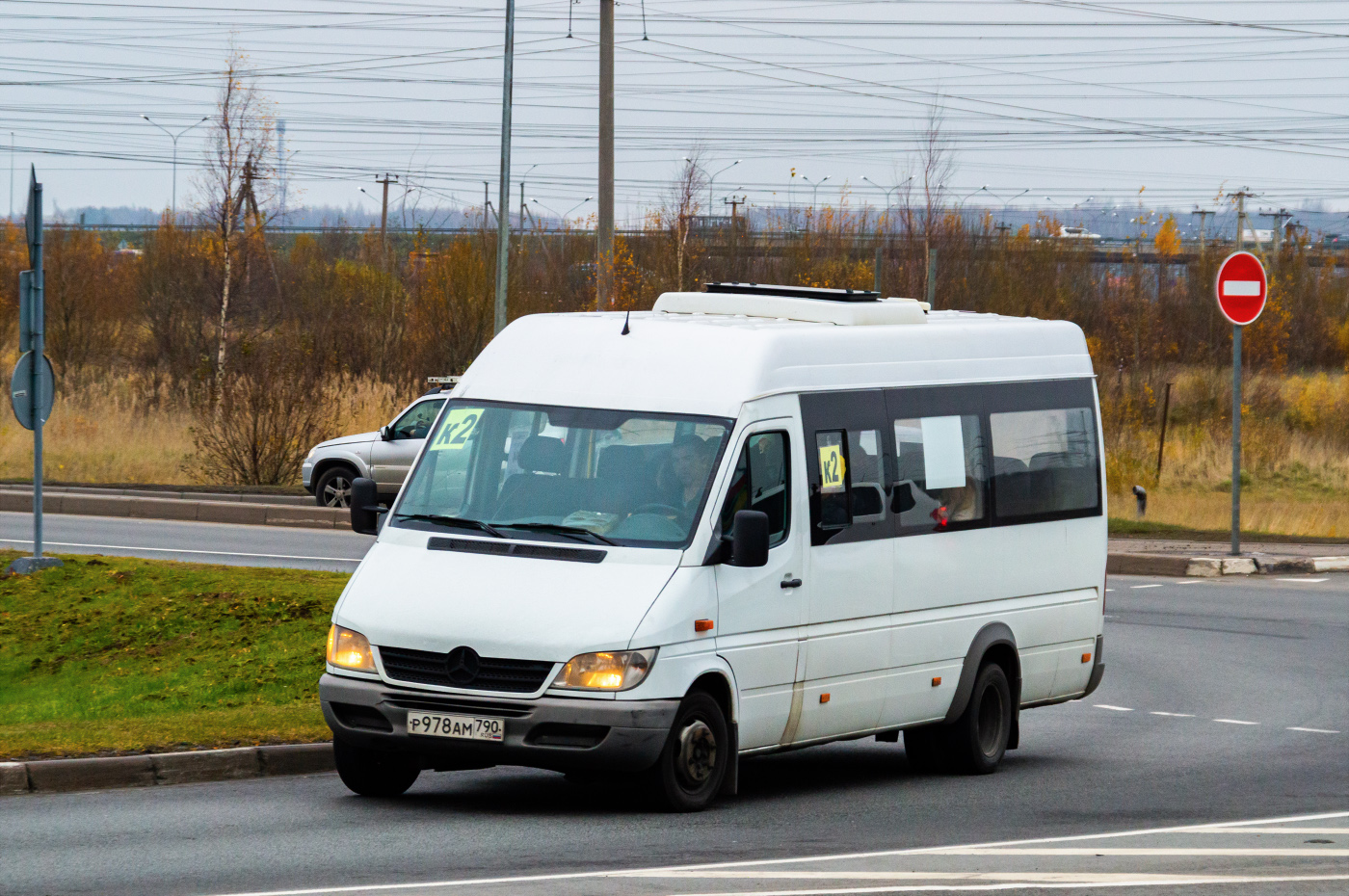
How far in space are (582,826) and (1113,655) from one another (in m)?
8.72

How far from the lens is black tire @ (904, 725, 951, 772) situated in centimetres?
1014

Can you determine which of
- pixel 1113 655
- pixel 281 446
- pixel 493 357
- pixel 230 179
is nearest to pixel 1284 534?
pixel 1113 655

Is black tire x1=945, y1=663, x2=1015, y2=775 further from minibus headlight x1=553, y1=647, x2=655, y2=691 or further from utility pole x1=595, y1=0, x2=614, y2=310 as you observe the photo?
utility pole x1=595, y1=0, x2=614, y2=310

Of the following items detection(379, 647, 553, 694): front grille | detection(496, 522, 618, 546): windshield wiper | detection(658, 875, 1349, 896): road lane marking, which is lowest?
detection(658, 875, 1349, 896): road lane marking

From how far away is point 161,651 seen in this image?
13336 mm

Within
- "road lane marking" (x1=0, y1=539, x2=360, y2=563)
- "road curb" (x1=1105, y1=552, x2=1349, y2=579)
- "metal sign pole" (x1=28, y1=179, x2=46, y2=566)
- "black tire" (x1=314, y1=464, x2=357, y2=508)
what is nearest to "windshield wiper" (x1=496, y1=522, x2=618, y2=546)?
"metal sign pole" (x1=28, y1=179, x2=46, y2=566)

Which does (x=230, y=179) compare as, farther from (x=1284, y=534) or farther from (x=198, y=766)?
(x=198, y=766)

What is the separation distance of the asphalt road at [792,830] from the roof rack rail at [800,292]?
265 cm

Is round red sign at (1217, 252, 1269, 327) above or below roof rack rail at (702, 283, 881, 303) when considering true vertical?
above

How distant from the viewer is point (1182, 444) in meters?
39.6

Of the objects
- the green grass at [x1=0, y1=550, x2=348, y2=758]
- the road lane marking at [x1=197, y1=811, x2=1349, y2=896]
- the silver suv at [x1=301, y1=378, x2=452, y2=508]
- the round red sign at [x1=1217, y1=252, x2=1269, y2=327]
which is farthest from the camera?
the silver suv at [x1=301, y1=378, x2=452, y2=508]

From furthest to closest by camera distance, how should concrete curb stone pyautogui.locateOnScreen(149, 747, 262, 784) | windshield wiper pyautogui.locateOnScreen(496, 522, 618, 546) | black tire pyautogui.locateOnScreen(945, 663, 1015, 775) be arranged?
black tire pyautogui.locateOnScreen(945, 663, 1015, 775) < concrete curb stone pyautogui.locateOnScreen(149, 747, 262, 784) < windshield wiper pyautogui.locateOnScreen(496, 522, 618, 546)

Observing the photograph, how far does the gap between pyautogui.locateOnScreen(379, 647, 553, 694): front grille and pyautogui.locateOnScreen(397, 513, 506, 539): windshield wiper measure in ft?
2.36

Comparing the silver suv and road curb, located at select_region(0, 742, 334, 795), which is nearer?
road curb, located at select_region(0, 742, 334, 795)
